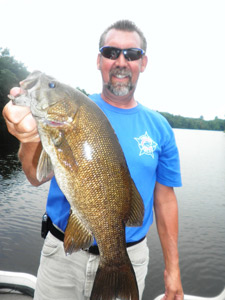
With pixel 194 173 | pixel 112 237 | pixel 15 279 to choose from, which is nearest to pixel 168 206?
pixel 112 237

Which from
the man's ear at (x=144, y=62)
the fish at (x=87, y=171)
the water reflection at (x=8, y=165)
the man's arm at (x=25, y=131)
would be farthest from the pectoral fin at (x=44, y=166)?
the water reflection at (x=8, y=165)

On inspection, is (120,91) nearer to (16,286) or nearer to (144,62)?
(144,62)

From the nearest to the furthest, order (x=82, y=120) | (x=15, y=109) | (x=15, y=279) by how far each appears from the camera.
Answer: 1. (x=15, y=109)
2. (x=82, y=120)
3. (x=15, y=279)

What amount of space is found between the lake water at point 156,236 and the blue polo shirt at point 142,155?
6947 mm

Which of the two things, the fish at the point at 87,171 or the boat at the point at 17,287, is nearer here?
the fish at the point at 87,171

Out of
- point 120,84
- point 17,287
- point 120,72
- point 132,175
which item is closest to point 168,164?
point 132,175

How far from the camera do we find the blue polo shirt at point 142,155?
225 centimetres

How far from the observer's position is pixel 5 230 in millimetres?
10203

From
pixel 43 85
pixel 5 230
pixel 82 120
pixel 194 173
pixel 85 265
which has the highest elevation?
pixel 43 85

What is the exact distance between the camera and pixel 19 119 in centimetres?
161

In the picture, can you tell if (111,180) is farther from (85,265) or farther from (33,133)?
(85,265)

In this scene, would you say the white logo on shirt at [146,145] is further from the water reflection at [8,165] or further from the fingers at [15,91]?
the water reflection at [8,165]

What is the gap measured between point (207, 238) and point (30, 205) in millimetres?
8679

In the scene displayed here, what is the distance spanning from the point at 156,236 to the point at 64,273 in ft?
31.2
